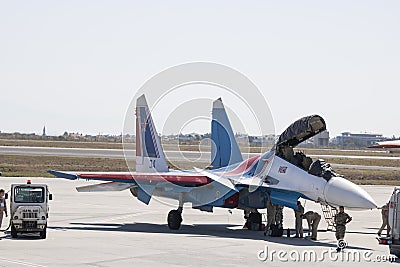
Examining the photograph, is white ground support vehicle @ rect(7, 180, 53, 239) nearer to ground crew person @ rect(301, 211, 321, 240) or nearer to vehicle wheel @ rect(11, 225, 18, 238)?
vehicle wheel @ rect(11, 225, 18, 238)

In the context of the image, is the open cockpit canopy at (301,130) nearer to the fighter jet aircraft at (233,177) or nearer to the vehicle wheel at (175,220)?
the fighter jet aircraft at (233,177)

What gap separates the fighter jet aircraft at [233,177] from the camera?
74.5 ft

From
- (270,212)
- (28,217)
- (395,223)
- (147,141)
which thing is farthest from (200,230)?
(395,223)

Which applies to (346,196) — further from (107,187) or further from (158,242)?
(107,187)

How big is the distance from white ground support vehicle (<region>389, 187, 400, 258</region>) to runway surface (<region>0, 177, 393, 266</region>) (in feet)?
1.97

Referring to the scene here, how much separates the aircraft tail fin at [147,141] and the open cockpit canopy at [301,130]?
20.6 feet

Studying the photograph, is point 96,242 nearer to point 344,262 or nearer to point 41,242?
point 41,242

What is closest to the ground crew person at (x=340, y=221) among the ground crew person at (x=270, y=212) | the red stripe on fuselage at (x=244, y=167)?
the ground crew person at (x=270, y=212)

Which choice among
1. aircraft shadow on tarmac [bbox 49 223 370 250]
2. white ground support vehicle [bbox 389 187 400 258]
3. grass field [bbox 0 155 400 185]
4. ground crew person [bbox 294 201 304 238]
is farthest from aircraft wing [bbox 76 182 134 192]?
grass field [bbox 0 155 400 185]

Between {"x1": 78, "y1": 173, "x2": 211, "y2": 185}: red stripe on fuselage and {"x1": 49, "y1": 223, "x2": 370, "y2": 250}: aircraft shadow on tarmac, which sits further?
{"x1": 78, "y1": 173, "x2": 211, "y2": 185}: red stripe on fuselage

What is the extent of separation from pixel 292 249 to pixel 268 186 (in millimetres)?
4014

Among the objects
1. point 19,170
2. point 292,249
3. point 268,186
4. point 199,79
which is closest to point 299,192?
point 268,186

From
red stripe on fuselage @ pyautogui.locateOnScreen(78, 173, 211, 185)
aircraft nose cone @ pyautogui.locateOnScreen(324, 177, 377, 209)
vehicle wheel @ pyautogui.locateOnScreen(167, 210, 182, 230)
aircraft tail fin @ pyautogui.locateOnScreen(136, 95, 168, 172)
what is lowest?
vehicle wheel @ pyautogui.locateOnScreen(167, 210, 182, 230)

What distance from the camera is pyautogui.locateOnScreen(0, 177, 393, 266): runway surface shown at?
17.9 m
